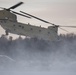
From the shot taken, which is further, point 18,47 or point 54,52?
point 18,47

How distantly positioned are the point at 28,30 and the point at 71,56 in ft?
120

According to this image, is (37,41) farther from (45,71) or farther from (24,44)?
(45,71)

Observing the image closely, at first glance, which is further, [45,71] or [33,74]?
[45,71]

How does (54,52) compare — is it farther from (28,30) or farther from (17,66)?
(28,30)

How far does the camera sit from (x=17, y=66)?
409ft

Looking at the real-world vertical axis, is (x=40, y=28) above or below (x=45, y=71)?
above

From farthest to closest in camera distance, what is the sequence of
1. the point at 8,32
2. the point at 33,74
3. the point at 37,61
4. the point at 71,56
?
the point at 71,56 < the point at 37,61 < the point at 33,74 < the point at 8,32

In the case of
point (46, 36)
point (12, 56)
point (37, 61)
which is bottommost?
point (12, 56)

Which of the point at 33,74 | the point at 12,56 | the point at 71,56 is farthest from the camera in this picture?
the point at 12,56

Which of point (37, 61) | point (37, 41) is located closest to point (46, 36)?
point (37, 61)

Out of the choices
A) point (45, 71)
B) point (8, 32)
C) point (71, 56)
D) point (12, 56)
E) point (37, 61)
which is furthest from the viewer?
point (12, 56)

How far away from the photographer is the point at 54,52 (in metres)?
140

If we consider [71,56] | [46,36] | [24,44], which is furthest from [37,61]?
[24,44]

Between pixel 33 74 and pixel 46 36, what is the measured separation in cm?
1160
